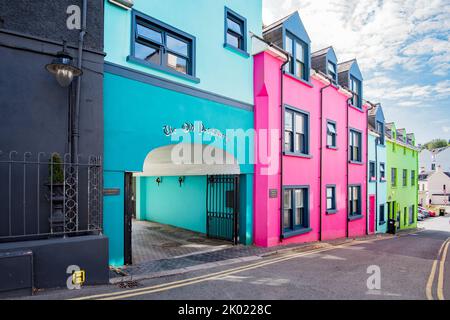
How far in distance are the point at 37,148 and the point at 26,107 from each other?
91 centimetres

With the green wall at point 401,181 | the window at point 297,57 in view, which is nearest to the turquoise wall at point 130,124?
the window at point 297,57

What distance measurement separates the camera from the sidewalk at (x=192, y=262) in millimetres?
6438

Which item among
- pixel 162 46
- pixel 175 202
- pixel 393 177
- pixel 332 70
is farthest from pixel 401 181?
pixel 162 46

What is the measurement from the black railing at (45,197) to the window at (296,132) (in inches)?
333

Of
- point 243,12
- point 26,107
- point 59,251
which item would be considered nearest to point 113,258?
point 59,251

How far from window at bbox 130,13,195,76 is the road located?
6020 mm

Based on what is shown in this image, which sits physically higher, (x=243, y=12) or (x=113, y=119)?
(x=243, y=12)

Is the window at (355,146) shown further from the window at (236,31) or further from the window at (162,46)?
the window at (162,46)

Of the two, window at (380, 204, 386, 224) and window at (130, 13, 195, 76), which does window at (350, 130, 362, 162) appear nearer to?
window at (380, 204, 386, 224)

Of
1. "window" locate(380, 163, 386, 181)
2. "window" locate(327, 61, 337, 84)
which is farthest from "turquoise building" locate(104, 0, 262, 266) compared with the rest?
"window" locate(380, 163, 386, 181)

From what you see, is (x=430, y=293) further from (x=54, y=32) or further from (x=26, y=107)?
(x=54, y=32)

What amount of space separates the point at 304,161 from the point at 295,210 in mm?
2440

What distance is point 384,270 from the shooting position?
7.80 metres

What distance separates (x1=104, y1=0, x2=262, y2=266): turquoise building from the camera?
7.19m
